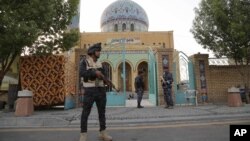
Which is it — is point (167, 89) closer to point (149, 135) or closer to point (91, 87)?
point (149, 135)

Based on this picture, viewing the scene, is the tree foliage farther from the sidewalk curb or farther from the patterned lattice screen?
the patterned lattice screen

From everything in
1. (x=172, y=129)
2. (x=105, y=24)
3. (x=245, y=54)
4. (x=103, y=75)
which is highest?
(x=105, y=24)

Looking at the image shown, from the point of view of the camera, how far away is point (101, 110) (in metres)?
5.89

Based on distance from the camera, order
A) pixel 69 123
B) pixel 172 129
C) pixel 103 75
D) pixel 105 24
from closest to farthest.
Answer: pixel 103 75 < pixel 172 129 < pixel 69 123 < pixel 105 24

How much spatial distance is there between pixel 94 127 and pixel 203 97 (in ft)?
25.9

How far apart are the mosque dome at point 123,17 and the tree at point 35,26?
3130 cm

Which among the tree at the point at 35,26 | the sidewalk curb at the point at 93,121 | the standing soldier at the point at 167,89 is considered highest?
the tree at the point at 35,26

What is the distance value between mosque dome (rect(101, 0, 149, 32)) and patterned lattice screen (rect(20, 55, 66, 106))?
32.3 m

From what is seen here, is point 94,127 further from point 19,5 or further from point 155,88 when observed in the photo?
point 155,88

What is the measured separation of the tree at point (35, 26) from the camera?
1052 centimetres

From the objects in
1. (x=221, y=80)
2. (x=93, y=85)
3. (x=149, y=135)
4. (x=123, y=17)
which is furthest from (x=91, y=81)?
(x=123, y=17)

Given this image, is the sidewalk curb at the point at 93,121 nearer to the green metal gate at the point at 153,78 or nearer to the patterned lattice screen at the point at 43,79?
the patterned lattice screen at the point at 43,79

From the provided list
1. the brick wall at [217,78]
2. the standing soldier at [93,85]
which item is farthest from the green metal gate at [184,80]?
the standing soldier at [93,85]

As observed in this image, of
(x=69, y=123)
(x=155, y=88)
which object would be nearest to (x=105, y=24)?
(x=155, y=88)
